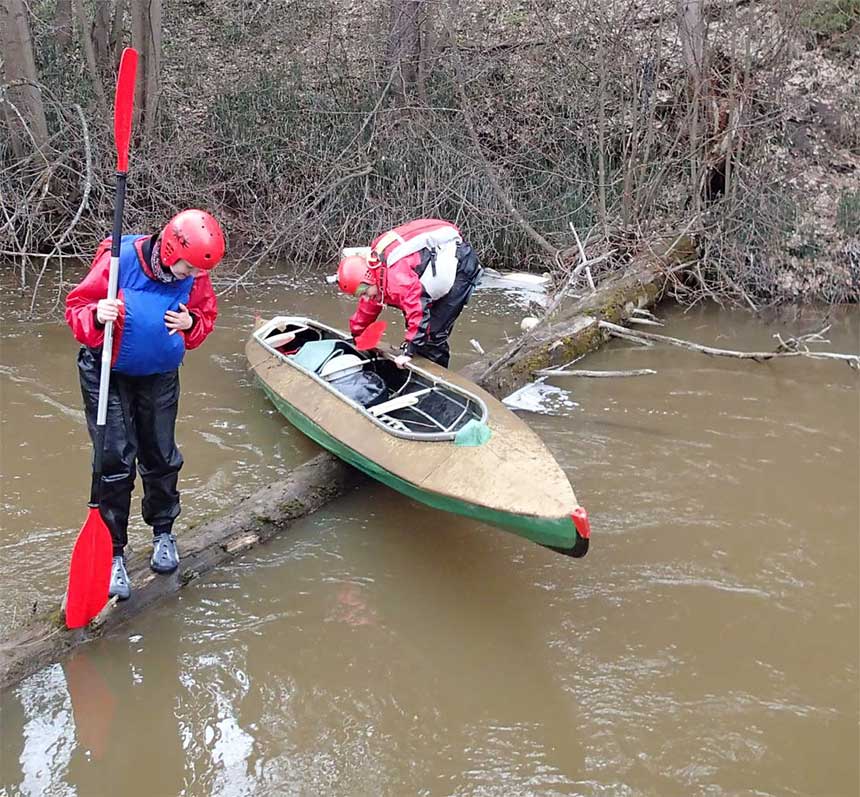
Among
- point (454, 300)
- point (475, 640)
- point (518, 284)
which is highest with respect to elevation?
point (454, 300)

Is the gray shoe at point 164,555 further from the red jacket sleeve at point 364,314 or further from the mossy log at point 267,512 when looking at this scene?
the red jacket sleeve at point 364,314

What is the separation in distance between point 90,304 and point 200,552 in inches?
55.4

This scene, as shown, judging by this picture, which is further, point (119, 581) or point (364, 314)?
point (364, 314)

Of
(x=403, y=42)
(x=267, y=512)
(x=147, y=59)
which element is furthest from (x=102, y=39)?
(x=267, y=512)

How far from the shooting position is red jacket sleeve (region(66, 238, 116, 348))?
3.49 metres

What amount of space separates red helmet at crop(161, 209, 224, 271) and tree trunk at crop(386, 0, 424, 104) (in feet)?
27.8

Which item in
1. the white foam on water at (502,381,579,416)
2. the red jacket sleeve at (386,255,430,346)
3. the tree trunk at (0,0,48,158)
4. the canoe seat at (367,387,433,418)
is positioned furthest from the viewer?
the tree trunk at (0,0,48,158)

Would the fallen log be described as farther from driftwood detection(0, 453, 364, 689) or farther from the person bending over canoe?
driftwood detection(0, 453, 364, 689)

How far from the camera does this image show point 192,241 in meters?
3.43

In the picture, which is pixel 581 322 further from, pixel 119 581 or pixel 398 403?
pixel 119 581

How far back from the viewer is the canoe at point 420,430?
4070 millimetres

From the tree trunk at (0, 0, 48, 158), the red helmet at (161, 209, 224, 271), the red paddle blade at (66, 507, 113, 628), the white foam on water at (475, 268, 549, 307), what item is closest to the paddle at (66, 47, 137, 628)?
the red paddle blade at (66, 507, 113, 628)

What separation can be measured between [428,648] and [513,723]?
1.99ft

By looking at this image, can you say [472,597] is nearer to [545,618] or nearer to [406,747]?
[545,618]
